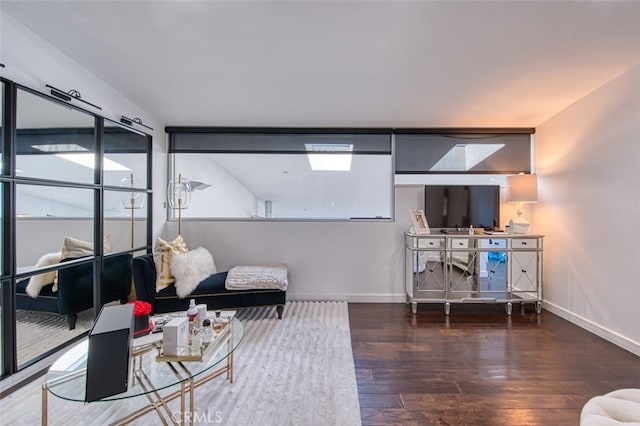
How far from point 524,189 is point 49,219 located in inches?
195

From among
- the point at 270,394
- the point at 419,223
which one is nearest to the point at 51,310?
the point at 270,394

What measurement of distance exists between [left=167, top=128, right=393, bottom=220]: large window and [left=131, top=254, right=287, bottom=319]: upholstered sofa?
3.65 ft

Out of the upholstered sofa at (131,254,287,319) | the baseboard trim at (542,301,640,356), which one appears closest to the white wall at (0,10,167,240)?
the upholstered sofa at (131,254,287,319)

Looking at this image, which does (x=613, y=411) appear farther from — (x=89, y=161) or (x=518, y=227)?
(x=89, y=161)

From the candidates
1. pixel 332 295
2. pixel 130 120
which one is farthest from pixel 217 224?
pixel 332 295

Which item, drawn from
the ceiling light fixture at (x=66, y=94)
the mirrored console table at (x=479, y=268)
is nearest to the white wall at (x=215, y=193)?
the ceiling light fixture at (x=66, y=94)

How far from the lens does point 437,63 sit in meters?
2.12

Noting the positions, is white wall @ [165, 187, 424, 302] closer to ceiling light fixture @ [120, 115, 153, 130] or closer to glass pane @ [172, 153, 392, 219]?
glass pane @ [172, 153, 392, 219]

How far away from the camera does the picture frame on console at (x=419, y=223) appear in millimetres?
3359

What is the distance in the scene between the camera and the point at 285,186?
3.82 metres

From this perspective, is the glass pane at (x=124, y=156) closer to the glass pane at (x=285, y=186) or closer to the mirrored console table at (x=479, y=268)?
the glass pane at (x=285, y=186)

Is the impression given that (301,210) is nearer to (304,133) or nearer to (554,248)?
(304,133)

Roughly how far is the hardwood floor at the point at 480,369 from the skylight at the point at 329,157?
203 centimetres

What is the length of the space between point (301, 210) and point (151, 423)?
264cm
